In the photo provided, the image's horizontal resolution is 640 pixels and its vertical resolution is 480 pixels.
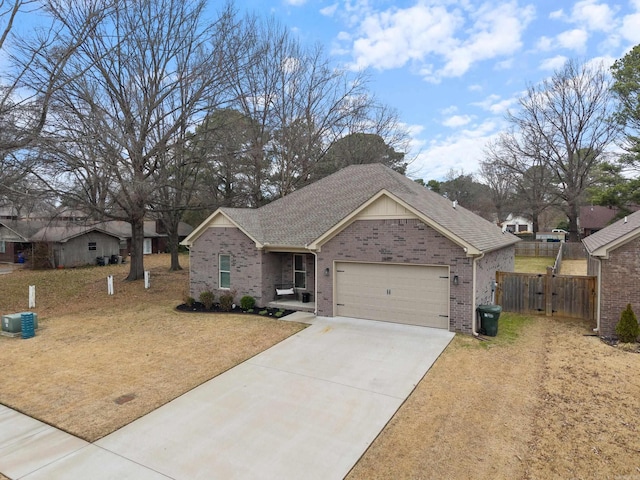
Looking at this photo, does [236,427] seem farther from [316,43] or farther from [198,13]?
[316,43]

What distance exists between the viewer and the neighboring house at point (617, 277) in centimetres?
1013

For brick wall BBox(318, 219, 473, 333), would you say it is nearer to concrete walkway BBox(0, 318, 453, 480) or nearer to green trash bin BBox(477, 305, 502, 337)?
green trash bin BBox(477, 305, 502, 337)

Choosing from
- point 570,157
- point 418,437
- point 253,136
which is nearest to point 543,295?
point 418,437

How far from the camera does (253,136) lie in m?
26.0

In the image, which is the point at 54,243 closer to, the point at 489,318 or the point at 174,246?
the point at 174,246

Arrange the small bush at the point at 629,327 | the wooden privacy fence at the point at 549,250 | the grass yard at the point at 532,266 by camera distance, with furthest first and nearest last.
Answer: the wooden privacy fence at the point at 549,250 < the grass yard at the point at 532,266 < the small bush at the point at 629,327

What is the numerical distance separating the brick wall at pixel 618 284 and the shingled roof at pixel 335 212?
3134mm

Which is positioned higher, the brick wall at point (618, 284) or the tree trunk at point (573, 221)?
the tree trunk at point (573, 221)

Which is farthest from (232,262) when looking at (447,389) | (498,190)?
(498,190)

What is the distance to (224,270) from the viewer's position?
1569 cm

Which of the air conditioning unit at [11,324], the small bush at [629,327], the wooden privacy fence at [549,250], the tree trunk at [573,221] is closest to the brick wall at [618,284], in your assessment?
the small bush at [629,327]

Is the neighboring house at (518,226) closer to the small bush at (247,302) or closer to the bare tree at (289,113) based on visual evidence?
the bare tree at (289,113)

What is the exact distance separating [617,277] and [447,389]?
6.75 m

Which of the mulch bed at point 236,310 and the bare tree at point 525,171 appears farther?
the bare tree at point 525,171
